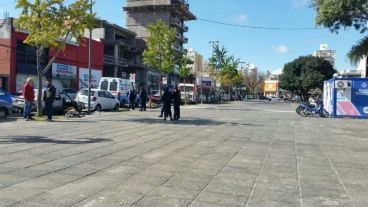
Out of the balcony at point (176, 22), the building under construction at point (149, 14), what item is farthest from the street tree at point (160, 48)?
the balcony at point (176, 22)

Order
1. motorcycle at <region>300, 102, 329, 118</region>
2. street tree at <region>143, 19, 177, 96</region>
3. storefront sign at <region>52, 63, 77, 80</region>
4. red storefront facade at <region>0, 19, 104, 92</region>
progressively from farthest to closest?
storefront sign at <region>52, 63, 77, 80</region>, street tree at <region>143, 19, 177, 96</region>, red storefront facade at <region>0, 19, 104, 92</region>, motorcycle at <region>300, 102, 329, 118</region>

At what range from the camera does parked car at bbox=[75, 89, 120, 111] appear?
85.7 feet

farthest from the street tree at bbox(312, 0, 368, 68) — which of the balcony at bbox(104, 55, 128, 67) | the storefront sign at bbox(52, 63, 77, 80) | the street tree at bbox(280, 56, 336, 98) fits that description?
the street tree at bbox(280, 56, 336, 98)

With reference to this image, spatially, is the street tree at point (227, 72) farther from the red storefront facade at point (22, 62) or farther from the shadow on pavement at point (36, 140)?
the shadow on pavement at point (36, 140)

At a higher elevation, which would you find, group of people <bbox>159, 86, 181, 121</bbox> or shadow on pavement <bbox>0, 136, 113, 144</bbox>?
group of people <bbox>159, 86, 181, 121</bbox>

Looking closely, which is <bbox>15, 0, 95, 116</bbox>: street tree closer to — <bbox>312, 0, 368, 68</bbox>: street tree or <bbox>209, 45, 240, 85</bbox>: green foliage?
<bbox>312, 0, 368, 68</bbox>: street tree

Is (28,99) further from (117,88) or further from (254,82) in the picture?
(254,82)

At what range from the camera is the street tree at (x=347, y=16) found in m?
26.0

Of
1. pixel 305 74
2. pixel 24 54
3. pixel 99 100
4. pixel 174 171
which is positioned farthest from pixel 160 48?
pixel 305 74

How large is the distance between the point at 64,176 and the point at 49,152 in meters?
2.43

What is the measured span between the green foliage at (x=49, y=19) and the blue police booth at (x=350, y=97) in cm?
1572

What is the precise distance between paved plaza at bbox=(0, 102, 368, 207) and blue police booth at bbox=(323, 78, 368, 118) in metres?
15.3

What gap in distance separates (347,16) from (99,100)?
1538cm

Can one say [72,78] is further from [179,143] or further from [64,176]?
[64,176]
